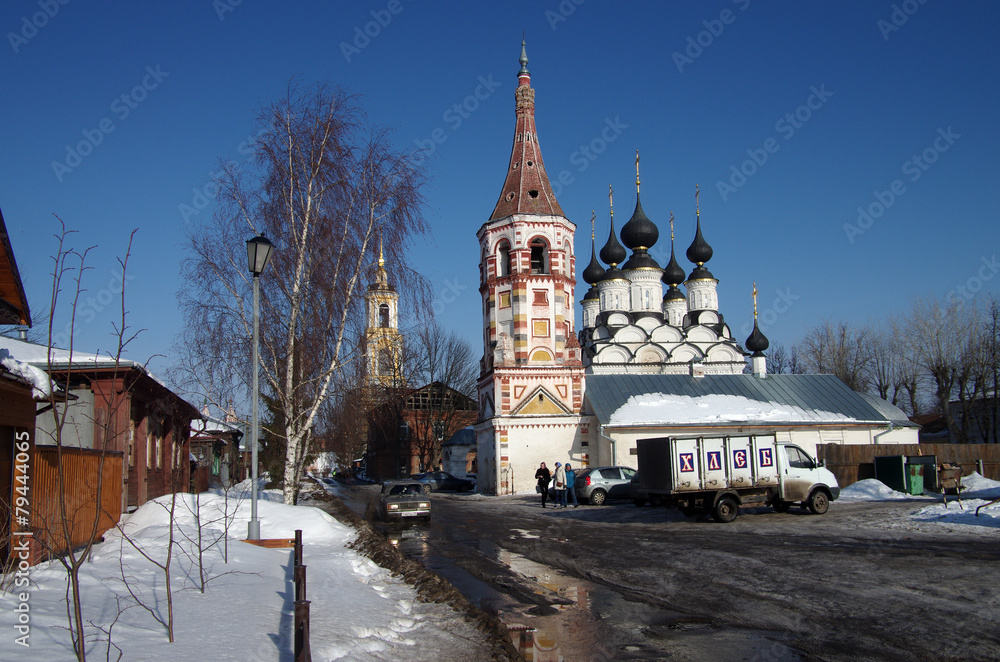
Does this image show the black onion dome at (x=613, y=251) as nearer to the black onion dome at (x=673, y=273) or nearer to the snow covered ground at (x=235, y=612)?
the black onion dome at (x=673, y=273)

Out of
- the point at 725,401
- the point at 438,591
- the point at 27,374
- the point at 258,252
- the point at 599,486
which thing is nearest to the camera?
the point at 27,374

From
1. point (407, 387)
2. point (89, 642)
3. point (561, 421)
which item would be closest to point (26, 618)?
point (89, 642)

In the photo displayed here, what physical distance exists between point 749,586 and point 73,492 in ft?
30.1

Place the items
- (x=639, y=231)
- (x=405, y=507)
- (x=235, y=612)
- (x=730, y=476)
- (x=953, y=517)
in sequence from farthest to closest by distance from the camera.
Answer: (x=639, y=231), (x=405, y=507), (x=730, y=476), (x=953, y=517), (x=235, y=612)

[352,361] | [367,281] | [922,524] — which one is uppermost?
[367,281]

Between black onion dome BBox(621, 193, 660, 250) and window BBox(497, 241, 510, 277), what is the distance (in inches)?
855

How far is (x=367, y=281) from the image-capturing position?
18922 mm

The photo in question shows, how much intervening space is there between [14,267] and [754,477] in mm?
16754

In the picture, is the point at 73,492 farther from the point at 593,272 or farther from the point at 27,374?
the point at 593,272

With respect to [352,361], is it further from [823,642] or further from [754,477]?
[823,642]

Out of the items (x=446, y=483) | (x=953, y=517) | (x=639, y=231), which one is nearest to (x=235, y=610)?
(x=953, y=517)

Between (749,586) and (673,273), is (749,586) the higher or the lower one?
the lower one

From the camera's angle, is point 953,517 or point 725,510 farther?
point 725,510

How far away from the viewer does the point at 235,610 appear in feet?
22.6
